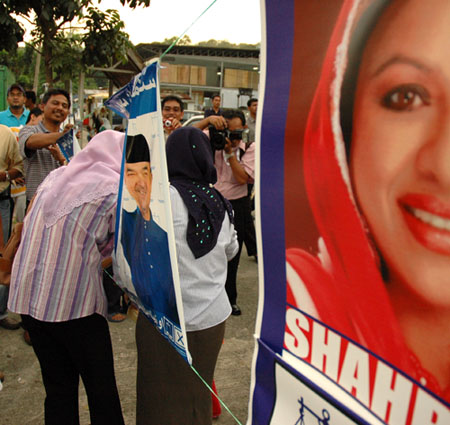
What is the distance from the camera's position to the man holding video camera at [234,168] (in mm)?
3428

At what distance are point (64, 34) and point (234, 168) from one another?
10.1 feet

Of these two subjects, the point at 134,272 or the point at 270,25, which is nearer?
the point at 270,25

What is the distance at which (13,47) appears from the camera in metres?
4.13

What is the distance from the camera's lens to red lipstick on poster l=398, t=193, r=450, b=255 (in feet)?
1.82

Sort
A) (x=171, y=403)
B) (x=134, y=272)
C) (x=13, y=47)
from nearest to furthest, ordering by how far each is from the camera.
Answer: (x=134, y=272), (x=171, y=403), (x=13, y=47)

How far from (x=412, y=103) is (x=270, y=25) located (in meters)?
0.32

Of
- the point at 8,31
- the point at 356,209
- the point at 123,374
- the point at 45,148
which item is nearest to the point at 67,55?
the point at 8,31

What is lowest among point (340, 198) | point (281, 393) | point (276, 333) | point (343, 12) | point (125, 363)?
point (125, 363)

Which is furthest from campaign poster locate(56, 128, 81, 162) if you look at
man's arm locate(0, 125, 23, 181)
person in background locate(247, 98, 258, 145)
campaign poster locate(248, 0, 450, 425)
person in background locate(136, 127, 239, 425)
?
person in background locate(247, 98, 258, 145)

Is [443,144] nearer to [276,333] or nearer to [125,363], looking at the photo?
[276,333]

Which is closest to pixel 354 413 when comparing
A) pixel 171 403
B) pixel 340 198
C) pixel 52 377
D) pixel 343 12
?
pixel 340 198

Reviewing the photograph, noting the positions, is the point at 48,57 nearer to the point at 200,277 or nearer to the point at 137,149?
the point at 200,277

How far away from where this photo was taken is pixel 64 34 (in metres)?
5.27

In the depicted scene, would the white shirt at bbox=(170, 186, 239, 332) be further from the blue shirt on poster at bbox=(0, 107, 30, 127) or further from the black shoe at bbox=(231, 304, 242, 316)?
the blue shirt on poster at bbox=(0, 107, 30, 127)
